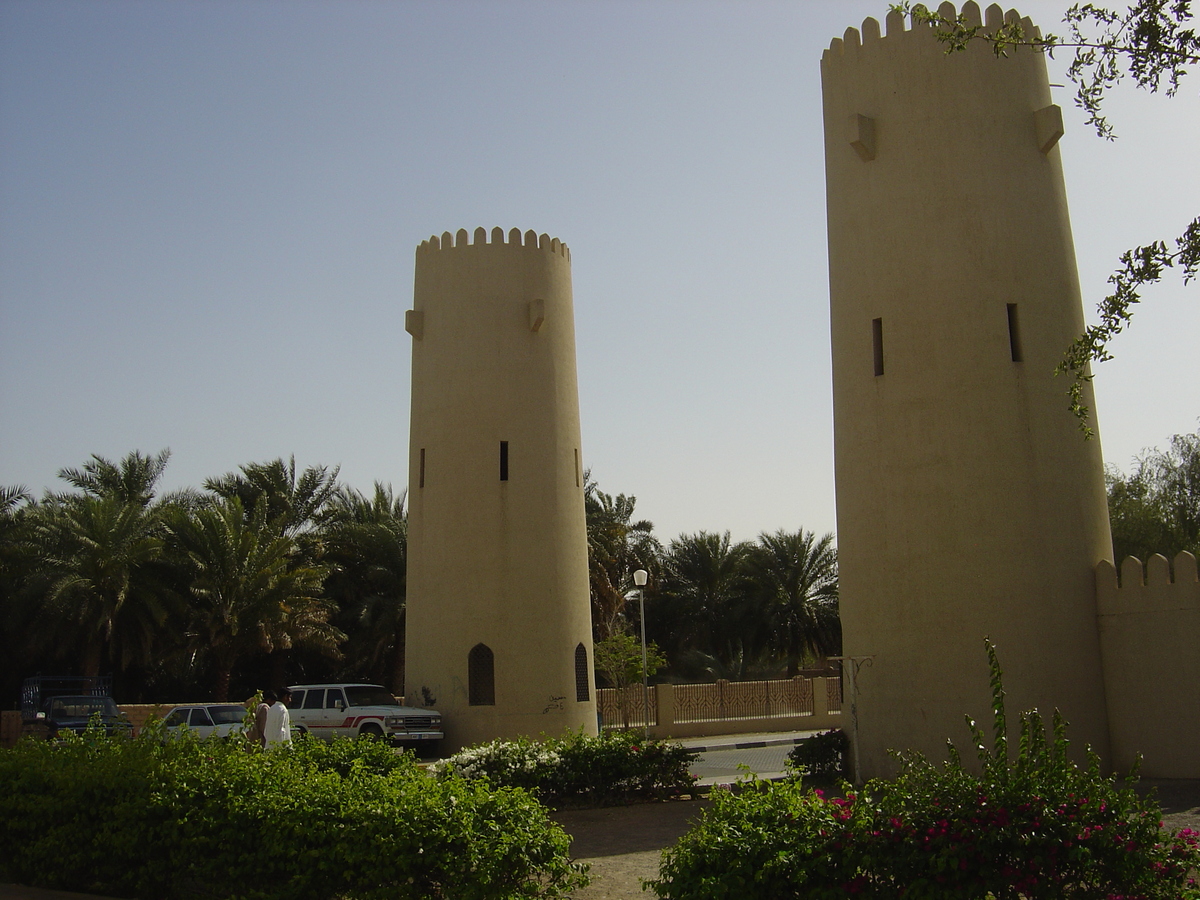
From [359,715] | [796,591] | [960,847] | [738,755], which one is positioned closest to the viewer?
[960,847]

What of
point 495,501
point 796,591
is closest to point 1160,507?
point 796,591

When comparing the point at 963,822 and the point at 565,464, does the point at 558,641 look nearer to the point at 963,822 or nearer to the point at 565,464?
the point at 565,464

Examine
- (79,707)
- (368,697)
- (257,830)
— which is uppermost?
(368,697)

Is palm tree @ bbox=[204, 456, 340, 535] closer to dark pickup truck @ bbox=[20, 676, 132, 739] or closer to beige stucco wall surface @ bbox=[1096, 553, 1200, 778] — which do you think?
dark pickup truck @ bbox=[20, 676, 132, 739]

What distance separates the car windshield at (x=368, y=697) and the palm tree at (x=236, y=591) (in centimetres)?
818

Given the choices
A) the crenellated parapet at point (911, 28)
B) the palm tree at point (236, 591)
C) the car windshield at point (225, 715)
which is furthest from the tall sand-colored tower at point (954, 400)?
the palm tree at point (236, 591)

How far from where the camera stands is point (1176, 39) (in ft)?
25.8

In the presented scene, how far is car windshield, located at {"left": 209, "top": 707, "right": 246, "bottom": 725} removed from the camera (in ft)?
70.6

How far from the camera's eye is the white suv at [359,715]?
21.5 metres

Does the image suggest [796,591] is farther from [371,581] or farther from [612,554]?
[371,581]

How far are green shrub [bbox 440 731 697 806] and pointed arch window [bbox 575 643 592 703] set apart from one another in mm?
9097

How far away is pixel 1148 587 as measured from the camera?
45.9 ft

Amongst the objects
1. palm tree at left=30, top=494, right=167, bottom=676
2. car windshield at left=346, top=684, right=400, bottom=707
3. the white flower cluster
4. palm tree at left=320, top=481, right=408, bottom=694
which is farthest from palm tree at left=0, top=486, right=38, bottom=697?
the white flower cluster

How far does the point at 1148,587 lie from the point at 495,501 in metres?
13.1
